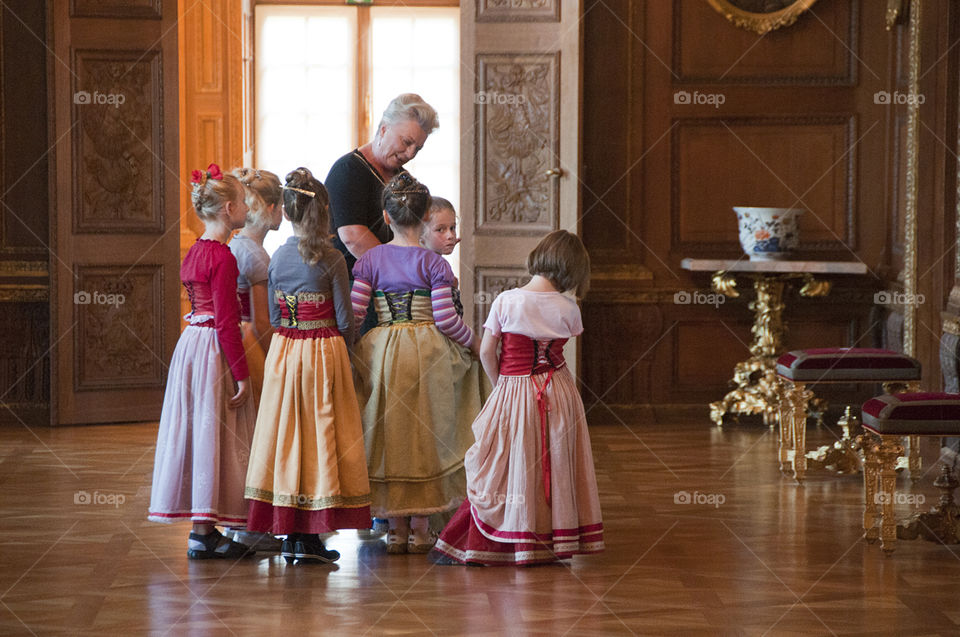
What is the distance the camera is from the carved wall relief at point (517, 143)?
674cm

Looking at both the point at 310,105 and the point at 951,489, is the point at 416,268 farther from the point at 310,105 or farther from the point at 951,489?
the point at 310,105

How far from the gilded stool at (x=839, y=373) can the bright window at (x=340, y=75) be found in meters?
4.57

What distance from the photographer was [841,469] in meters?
5.57

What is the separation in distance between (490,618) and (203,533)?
3.86ft

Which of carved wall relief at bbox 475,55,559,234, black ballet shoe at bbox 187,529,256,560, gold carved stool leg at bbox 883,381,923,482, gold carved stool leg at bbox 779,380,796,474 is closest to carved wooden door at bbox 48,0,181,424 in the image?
carved wall relief at bbox 475,55,559,234

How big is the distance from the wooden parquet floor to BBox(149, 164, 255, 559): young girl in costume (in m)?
0.19

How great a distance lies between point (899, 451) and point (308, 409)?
205 cm

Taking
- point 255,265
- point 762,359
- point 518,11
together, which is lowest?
point 762,359

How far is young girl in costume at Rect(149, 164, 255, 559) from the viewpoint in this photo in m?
4.09
